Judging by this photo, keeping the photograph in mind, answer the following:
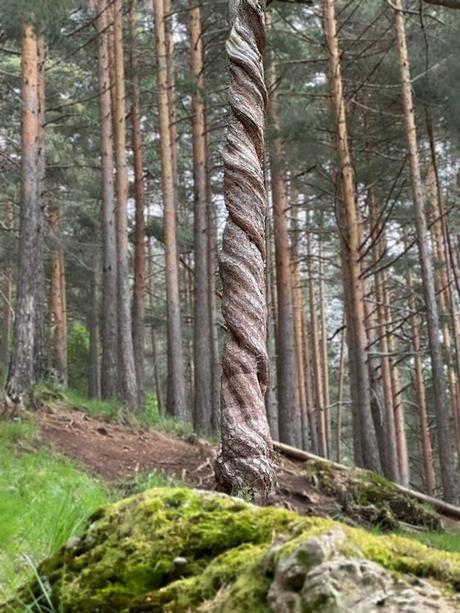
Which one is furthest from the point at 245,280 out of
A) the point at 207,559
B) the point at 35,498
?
the point at 35,498

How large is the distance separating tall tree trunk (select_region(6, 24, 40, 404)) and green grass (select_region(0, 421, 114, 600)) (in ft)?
4.24

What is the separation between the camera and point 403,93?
13.8 meters

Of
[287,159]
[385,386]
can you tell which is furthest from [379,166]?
[385,386]

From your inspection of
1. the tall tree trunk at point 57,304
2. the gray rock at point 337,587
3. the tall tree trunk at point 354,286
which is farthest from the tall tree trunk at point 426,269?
the tall tree trunk at point 57,304

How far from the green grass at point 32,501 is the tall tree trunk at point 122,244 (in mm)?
5553

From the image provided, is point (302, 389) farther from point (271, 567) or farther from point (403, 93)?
point (271, 567)

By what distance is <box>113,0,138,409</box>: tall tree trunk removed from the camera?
15.1 m

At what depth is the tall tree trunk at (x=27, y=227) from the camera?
10.6 metres

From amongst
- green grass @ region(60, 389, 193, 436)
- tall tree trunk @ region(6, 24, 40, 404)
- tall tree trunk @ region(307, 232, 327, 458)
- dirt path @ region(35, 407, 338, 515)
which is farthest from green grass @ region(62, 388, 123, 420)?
tall tree trunk @ region(307, 232, 327, 458)

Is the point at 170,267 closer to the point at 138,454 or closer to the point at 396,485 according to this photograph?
the point at 138,454

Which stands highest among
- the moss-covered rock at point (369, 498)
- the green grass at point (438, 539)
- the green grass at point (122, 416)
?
the green grass at point (122, 416)

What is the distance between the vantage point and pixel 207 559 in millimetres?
1798

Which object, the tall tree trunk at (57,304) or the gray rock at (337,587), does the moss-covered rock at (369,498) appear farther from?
the tall tree trunk at (57,304)

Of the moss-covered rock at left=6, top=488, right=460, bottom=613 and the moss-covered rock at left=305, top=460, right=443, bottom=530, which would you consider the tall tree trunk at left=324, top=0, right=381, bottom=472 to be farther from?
the moss-covered rock at left=6, top=488, right=460, bottom=613
